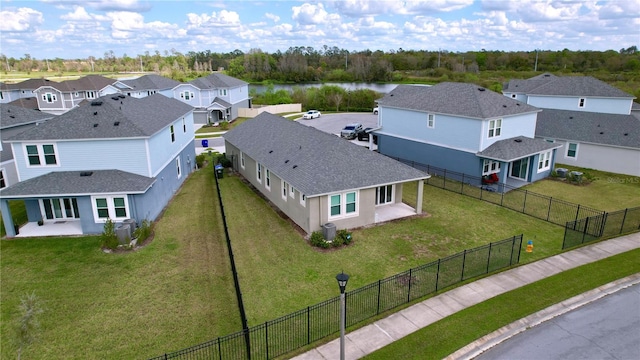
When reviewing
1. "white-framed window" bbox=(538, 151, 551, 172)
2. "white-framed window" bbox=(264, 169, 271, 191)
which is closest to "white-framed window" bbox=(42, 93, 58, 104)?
"white-framed window" bbox=(264, 169, 271, 191)

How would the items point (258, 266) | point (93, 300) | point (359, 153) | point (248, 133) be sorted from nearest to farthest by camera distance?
point (93, 300), point (258, 266), point (359, 153), point (248, 133)

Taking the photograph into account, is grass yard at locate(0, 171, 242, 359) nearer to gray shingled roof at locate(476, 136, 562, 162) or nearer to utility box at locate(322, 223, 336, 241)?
utility box at locate(322, 223, 336, 241)

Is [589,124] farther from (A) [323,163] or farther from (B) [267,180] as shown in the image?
(B) [267,180]

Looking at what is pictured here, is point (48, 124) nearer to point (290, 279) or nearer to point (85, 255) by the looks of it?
point (85, 255)

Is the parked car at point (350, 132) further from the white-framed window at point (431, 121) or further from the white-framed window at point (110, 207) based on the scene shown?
the white-framed window at point (110, 207)

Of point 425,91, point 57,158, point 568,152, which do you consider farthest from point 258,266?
point 568,152

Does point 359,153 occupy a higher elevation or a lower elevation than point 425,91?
lower
